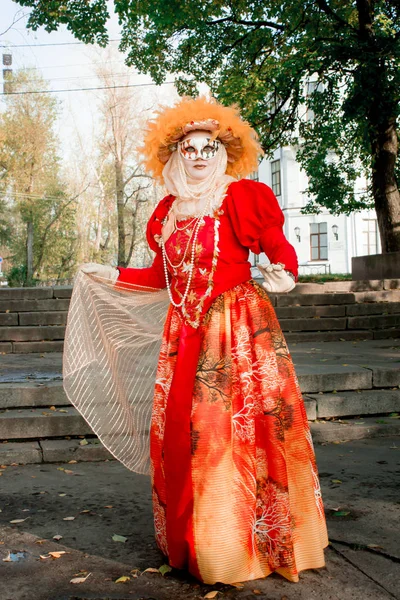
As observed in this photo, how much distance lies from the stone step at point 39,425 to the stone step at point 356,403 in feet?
7.30

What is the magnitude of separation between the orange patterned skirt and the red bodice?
84mm

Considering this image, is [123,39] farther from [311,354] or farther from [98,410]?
[98,410]

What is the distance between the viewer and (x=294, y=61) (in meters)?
13.7

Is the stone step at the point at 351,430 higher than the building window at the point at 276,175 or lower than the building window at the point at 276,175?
lower

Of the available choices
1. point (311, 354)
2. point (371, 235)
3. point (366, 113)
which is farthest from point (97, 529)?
point (371, 235)

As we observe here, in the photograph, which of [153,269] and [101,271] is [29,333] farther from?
[153,269]

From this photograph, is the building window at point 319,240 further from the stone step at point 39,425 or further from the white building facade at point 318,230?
the stone step at point 39,425

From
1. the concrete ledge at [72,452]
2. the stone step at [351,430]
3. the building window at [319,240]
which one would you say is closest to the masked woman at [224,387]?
the concrete ledge at [72,452]

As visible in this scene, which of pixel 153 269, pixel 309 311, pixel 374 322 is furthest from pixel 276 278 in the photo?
pixel 374 322

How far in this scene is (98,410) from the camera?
3.79 meters

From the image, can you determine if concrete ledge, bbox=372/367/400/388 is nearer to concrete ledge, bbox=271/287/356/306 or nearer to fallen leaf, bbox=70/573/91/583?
fallen leaf, bbox=70/573/91/583

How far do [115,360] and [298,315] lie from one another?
8398 mm

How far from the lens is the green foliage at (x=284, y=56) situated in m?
13.2

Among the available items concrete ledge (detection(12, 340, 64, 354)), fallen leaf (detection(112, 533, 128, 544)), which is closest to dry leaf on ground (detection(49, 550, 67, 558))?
fallen leaf (detection(112, 533, 128, 544))
